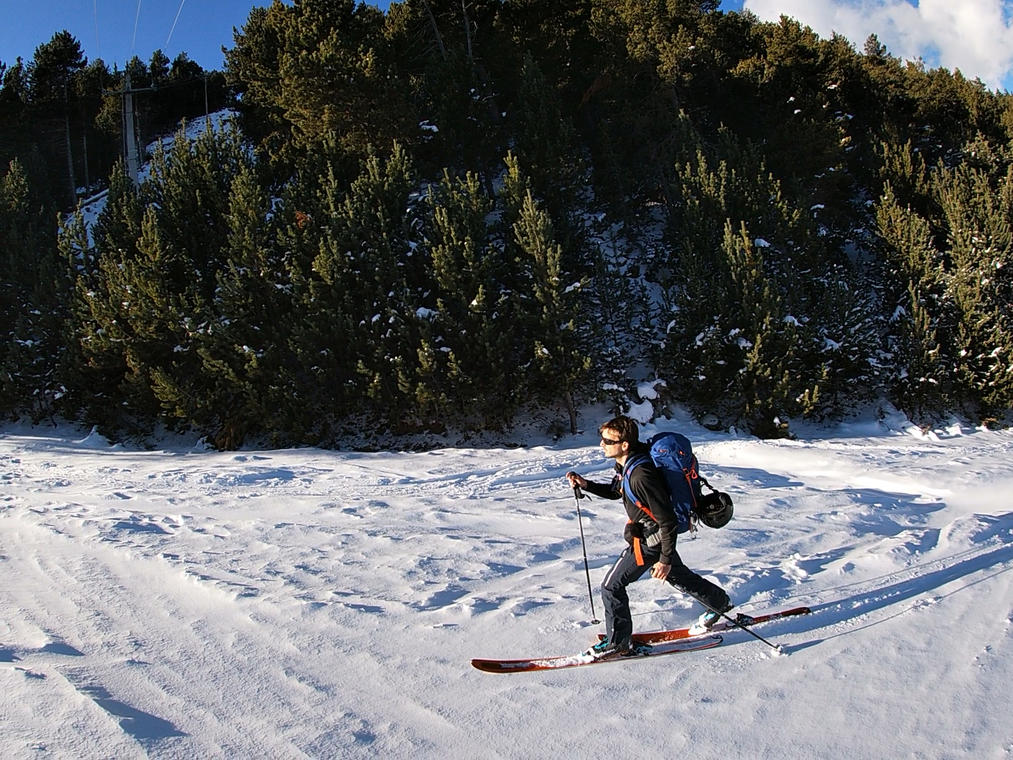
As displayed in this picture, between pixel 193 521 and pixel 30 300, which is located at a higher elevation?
pixel 30 300

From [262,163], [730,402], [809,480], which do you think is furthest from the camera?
[262,163]

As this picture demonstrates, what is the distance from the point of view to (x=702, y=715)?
12.3 ft

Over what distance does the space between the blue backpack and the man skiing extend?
6 cm

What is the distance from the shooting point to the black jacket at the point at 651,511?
4047mm

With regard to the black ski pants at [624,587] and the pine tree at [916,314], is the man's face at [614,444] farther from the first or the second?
the pine tree at [916,314]

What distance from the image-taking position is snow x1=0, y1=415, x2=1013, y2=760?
→ 359cm

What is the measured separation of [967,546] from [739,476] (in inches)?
175

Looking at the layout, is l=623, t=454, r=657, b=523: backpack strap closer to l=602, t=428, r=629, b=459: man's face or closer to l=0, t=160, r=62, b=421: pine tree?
l=602, t=428, r=629, b=459: man's face

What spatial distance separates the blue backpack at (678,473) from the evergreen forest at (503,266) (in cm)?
1151

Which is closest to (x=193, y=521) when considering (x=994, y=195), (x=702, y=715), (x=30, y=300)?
(x=702, y=715)

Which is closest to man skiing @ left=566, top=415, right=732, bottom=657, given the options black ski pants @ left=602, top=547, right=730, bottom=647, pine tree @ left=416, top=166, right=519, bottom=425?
black ski pants @ left=602, top=547, right=730, bottom=647

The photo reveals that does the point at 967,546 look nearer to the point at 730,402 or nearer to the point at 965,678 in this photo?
the point at 965,678

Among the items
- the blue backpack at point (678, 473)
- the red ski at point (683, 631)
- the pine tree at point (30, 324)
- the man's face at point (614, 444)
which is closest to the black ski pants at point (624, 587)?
the red ski at point (683, 631)

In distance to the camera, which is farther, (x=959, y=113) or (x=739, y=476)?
(x=959, y=113)
